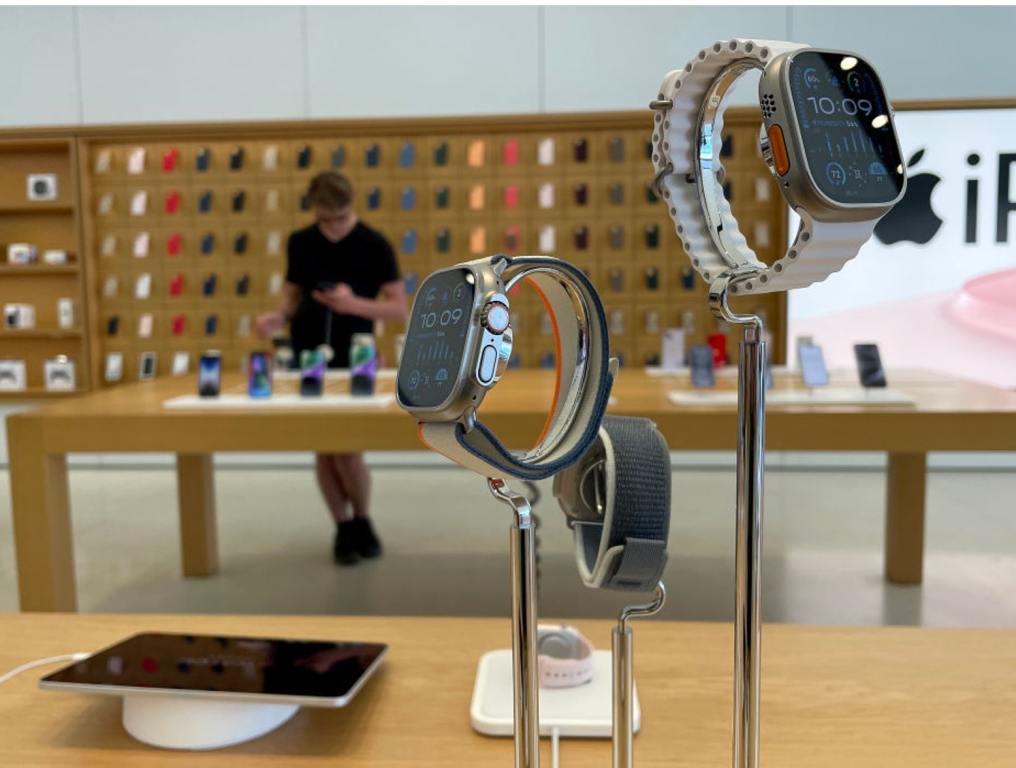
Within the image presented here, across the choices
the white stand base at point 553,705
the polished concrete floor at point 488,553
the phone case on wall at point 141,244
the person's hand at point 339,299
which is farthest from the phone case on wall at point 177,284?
the white stand base at point 553,705

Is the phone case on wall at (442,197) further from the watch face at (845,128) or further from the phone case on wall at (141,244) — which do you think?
the watch face at (845,128)

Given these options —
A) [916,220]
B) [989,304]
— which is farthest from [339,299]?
[989,304]

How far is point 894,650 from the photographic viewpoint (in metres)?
0.97

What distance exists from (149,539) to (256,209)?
2.29 metres

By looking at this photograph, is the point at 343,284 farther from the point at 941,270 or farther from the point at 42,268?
the point at 941,270

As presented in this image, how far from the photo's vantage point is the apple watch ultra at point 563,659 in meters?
0.87

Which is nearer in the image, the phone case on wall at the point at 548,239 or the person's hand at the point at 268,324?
the person's hand at the point at 268,324

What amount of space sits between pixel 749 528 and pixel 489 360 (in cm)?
18

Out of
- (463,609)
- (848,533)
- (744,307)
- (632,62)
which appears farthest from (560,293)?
(632,62)

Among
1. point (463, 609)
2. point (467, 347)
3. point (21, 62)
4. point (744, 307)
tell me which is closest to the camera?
point (467, 347)

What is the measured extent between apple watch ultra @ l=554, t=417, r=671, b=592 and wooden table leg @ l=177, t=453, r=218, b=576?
3092 mm

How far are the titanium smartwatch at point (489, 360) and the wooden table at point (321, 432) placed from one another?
1.73 m

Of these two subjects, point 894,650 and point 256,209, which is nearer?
point 894,650

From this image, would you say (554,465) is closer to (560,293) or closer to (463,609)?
(560,293)
